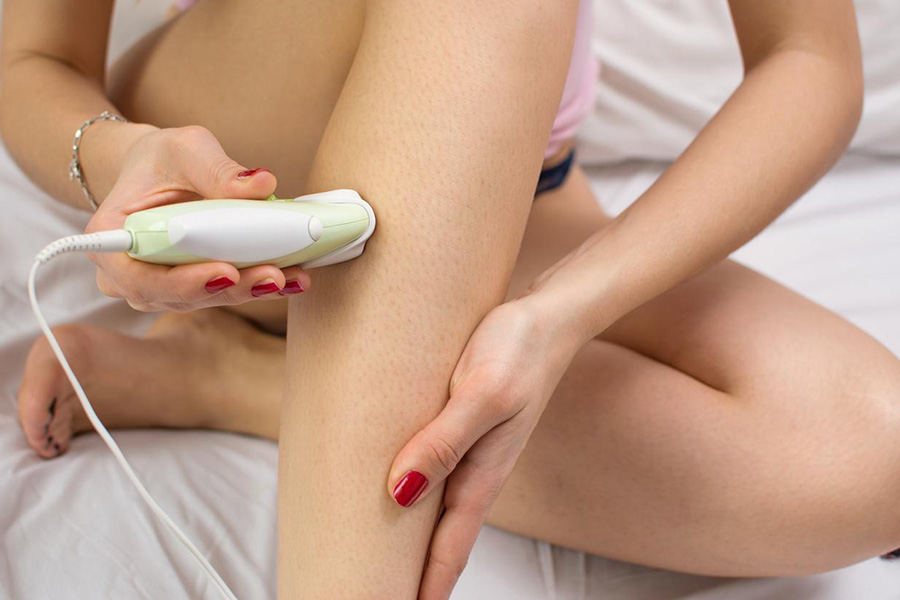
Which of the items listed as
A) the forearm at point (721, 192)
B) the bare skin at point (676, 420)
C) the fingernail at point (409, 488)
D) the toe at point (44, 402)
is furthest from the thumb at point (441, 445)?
the toe at point (44, 402)

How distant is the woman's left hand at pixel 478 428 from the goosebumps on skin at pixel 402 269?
0.02 metres

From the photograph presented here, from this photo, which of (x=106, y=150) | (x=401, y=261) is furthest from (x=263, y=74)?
(x=401, y=261)

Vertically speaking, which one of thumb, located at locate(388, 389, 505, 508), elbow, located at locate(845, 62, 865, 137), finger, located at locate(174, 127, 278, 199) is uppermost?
elbow, located at locate(845, 62, 865, 137)

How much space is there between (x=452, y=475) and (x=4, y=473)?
46cm

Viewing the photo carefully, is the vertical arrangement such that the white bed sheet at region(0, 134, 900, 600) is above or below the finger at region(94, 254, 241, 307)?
below

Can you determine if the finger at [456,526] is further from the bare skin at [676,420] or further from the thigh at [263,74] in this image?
the thigh at [263,74]

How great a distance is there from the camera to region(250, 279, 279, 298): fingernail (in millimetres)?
534

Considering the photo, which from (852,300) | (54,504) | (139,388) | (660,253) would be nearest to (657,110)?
(852,300)

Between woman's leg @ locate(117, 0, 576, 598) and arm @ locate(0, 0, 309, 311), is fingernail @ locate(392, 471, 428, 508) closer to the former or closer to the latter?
woman's leg @ locate(117, 0, 576, 598)

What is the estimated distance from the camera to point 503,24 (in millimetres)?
615

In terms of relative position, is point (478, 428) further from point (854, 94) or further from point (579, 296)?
point (854, 94)

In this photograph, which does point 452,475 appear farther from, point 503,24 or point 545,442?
point 503,24

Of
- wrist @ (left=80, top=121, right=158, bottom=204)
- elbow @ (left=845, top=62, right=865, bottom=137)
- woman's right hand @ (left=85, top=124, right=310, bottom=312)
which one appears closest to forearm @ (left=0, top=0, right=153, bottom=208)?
wrist @ (left=80, top=121, right=158, bottom=204)

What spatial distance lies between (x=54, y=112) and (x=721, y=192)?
1.96 feet
